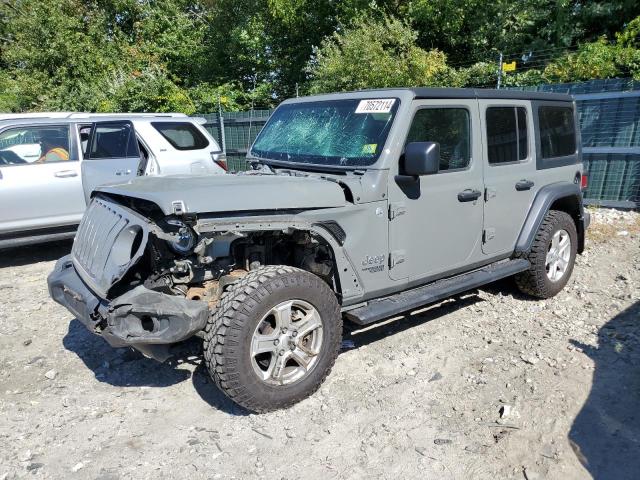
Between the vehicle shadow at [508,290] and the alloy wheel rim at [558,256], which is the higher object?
the alloy wheel rim at [558,256]

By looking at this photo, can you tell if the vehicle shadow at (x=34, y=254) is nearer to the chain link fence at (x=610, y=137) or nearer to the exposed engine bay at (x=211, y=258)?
the exposed engine bay at (x=211, y=258)

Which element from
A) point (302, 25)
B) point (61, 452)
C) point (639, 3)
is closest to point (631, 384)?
point (61, 452)

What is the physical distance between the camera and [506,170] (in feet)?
14.5

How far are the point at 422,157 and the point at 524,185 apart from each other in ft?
5.45

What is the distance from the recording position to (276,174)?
386cm

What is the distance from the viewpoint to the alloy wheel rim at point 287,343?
10.3 feet

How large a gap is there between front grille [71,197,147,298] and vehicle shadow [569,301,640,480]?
283cm

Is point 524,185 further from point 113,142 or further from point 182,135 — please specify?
point 113,142

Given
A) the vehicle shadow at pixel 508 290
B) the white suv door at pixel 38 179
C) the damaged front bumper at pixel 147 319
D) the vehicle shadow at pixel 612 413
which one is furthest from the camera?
the white suv door at pixel 38 179

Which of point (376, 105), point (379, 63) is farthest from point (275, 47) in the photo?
point (376, 105)

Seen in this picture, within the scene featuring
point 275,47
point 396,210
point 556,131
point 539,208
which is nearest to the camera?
point 396,210

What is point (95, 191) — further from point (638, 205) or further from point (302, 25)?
point (302, 25)

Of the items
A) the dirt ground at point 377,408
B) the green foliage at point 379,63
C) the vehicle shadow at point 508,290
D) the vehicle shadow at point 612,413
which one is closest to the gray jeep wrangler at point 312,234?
the dirt ground at point 377,408

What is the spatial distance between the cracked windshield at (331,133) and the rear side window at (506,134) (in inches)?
42.9
